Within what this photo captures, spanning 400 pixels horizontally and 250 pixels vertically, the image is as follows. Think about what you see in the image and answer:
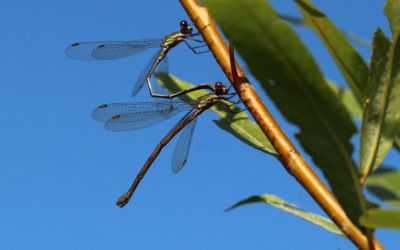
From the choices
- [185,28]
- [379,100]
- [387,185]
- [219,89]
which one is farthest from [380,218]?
[185,28]

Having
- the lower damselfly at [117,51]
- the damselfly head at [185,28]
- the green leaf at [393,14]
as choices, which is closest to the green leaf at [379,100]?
the green leaf at [393,14]

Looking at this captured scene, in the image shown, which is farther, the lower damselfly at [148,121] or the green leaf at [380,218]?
the lower damselfly at [148,121]

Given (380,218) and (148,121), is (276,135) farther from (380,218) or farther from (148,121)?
(148,121)

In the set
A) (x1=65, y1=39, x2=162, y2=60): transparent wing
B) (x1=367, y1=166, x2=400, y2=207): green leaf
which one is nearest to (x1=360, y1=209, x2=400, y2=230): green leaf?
(x1=367, y1=166, x2=400, y2=207): green leaf

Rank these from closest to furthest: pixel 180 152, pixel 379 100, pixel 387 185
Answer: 1. pixel 379 100
2. pixel 387 185
3. pixel 180 152

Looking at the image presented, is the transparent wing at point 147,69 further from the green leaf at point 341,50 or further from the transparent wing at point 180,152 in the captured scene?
the green leaf at point 341,50

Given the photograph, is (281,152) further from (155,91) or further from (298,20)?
(155,91)

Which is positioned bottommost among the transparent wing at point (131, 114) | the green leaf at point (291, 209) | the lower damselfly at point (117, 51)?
the green leaf at point (291, 209)

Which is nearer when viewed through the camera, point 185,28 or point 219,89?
point 219,89
